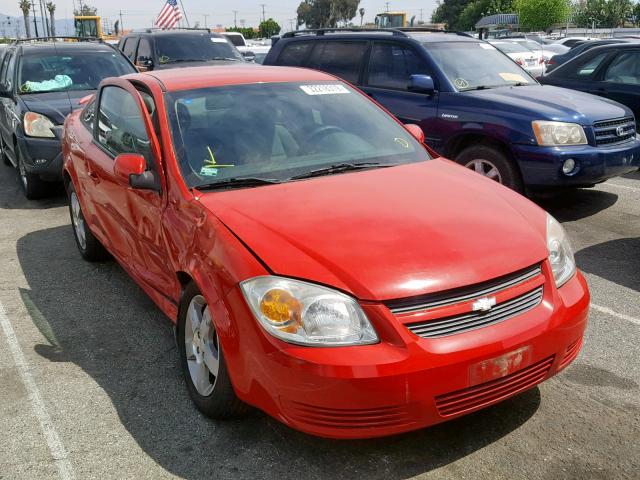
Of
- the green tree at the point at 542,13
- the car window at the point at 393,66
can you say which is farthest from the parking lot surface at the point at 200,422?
the green tree at the point at 542,13

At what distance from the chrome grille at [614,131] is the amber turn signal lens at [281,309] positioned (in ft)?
15.8

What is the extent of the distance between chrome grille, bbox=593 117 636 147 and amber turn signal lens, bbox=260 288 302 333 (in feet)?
15.8

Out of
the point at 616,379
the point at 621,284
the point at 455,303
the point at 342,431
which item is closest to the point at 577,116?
the point at 621,284

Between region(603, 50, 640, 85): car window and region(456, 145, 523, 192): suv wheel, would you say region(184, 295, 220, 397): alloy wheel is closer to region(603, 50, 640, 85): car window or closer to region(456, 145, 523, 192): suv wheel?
region(456, 145, 523, 192): suv wheel

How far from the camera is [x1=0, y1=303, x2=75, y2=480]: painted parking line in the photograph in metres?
2.92

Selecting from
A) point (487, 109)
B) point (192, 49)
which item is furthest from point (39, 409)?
point (192, 49)

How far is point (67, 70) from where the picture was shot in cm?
841

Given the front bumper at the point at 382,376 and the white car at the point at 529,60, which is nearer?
the front bumper at the point at 382,376

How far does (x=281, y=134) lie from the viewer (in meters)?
3.84

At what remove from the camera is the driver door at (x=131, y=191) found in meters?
3.67

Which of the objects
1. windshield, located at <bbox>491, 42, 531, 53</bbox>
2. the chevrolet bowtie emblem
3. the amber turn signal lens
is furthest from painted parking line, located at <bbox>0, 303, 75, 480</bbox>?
windshield, located at <bbox>491, 42, 531, 53</bbox>

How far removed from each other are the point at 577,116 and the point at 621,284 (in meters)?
2.13

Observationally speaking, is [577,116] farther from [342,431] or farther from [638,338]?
[342,431]

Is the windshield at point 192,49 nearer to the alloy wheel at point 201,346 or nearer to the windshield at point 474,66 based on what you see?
the windshield at point 474,66
